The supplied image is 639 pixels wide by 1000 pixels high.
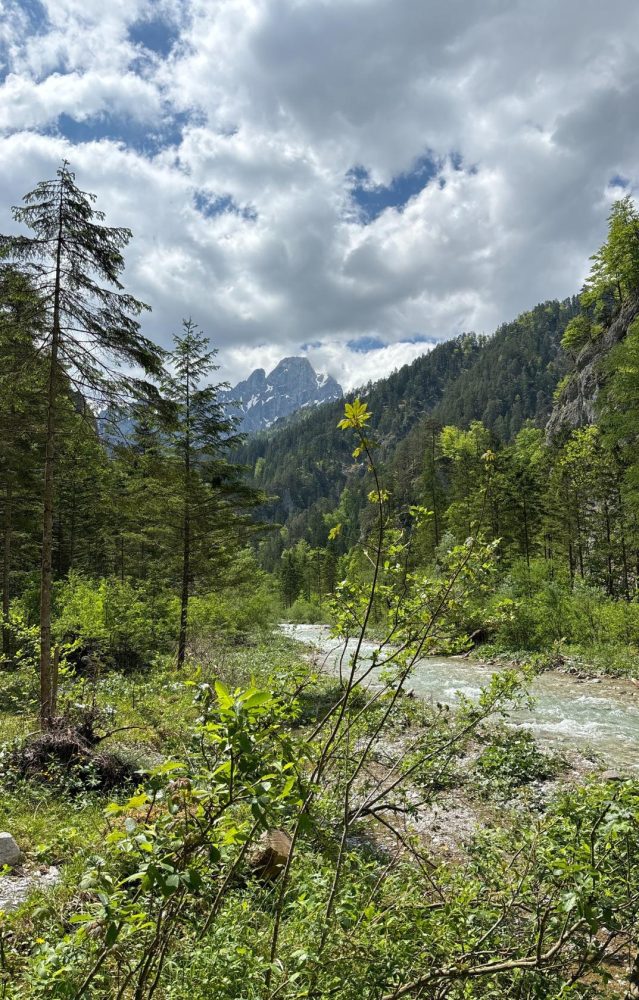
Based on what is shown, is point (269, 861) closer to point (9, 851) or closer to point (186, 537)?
point (9, 851)

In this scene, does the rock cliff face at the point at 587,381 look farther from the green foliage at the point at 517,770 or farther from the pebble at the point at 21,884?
the pebble at the point at 21,884

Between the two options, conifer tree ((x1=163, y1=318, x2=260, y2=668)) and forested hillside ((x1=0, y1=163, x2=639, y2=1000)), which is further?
conifer tree ((x1=163, y1=318, x2=260, y2=668))

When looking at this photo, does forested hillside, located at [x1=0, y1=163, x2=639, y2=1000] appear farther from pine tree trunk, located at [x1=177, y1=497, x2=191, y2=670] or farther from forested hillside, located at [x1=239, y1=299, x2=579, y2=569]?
forested hillside, located at [x1=239, y1=299, x2=579, y2=569]

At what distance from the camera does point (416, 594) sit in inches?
150

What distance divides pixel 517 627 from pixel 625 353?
1291 centimetres

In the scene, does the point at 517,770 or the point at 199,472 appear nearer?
the point at 517,770

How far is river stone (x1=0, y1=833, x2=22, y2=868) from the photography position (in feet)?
16.0

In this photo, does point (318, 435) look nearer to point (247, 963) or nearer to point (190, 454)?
point (190, 454)

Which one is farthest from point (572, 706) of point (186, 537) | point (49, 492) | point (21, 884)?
point (49, 492)

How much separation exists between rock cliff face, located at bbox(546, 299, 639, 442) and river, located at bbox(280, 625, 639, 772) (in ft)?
113

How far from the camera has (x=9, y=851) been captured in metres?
4.93

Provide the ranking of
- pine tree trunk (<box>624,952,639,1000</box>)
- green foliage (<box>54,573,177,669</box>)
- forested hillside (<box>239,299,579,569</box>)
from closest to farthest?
pine tree trunk (<box>624,952,639,1000</box>)
green foliage (<box>54,573,177,669</box>)
forested hillside (<box>239,299,579,569</box>)

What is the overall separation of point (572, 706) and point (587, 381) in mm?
45955

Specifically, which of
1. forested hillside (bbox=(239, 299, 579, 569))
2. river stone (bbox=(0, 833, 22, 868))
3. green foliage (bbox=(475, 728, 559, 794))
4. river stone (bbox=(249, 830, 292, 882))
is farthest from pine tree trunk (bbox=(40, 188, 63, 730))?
forested hillside (bbox=(239, 299, 579, 569))
